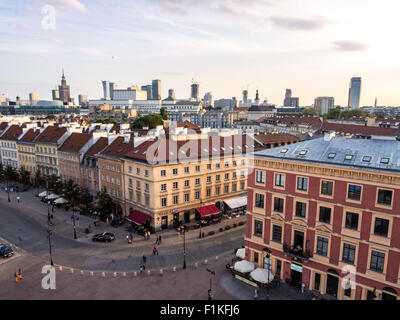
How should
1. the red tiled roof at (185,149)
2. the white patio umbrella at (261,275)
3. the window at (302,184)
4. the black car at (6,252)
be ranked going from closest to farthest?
1. the window at (302,184)
2. the white patio umbrella at (261,275)
3. the black car at (6,252)
4. the red tiled roof at (185,149)

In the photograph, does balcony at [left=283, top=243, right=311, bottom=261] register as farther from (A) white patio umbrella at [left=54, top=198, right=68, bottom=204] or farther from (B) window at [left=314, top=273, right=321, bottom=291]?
(A) white patio umbrella at [left=54, top=198, right=68, bottom=204]

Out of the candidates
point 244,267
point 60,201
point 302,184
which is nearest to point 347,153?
point 302,184

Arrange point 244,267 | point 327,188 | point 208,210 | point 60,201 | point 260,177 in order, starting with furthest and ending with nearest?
point 60,201, point 208,210, point 260,177, point 244,267, point 327,188

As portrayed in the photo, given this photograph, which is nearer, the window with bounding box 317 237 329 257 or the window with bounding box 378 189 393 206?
the window with bounding box 378 189 393 206

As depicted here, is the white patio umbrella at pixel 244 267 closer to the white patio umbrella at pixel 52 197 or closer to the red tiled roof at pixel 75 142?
the white patio umbrella at pixel 52 197

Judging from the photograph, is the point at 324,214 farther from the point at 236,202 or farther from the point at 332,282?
the point at 236,202

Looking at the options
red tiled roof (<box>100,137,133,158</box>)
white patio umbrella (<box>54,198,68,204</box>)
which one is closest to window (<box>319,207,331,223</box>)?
red tiled roof (<box>100,137,133,158</box>)

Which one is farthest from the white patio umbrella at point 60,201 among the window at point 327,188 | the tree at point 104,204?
the window at point 327,188
